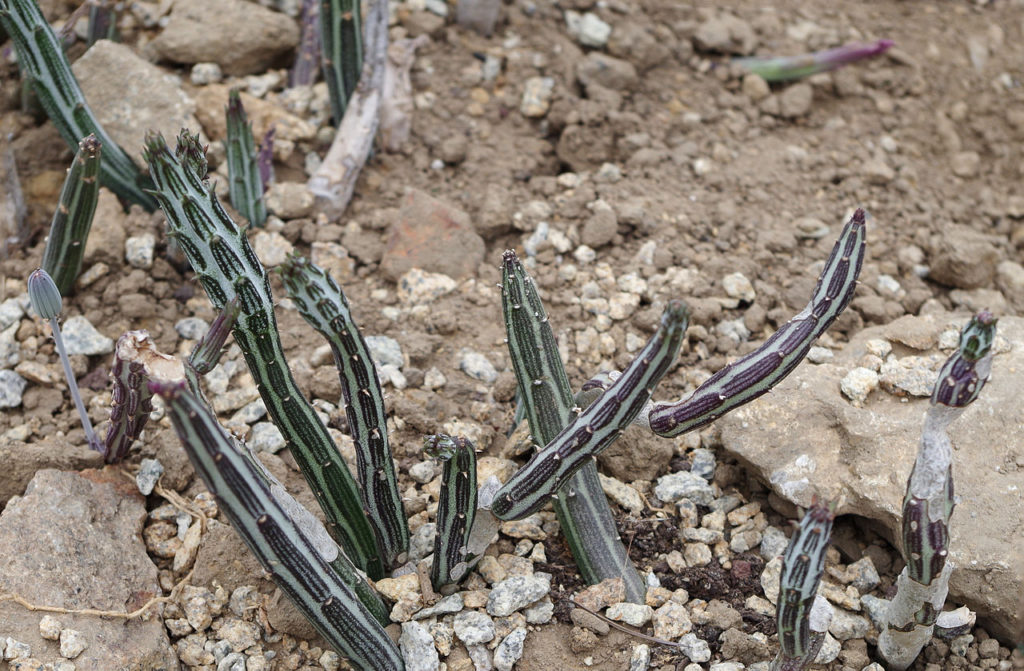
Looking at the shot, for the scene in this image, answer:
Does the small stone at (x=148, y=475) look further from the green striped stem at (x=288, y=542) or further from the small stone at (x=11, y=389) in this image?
the green striped stem at (x=288, y=542)

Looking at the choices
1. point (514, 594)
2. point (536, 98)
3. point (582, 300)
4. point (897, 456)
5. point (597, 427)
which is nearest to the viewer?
point (597, 427)

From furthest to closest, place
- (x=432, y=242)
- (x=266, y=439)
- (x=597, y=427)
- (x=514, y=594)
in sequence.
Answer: (x=432, y=242)
(x=266, y=439)
(x=514, y=594)
(x=597, y=427)

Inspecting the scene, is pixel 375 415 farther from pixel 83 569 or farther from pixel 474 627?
pixel 83 569

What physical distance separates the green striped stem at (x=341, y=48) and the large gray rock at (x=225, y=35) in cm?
43

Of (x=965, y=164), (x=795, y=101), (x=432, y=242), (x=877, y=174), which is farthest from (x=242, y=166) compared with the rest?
(x=965, y=164)

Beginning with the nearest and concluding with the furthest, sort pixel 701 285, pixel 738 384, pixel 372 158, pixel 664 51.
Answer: pixel 738 384 < pixel 701 285 < pixel 372 158 < pixel 664 51

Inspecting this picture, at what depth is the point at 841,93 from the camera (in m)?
4.59

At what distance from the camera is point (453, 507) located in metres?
2.44

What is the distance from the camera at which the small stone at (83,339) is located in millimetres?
3264

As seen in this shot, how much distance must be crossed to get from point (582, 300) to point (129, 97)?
192 centimetres

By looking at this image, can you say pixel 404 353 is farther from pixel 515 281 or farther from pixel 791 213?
pixel 791 213

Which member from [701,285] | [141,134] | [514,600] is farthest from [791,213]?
[141,134]

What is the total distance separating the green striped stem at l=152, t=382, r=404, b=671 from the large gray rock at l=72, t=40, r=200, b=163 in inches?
72.7

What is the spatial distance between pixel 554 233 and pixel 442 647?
176 cm
